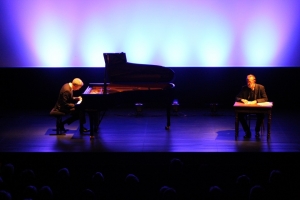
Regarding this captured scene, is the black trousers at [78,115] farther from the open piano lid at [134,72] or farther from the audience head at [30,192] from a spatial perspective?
the audience head at [30,192]

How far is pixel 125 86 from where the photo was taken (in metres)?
10.0

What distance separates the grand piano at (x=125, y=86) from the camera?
916 cm

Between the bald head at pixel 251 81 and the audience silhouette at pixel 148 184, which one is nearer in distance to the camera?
the audience silhouette at pixel 148 184

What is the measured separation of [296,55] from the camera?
11523 millimetres

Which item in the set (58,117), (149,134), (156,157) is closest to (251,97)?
(149,134)

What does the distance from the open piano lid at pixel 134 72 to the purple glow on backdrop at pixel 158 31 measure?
6.02 feet

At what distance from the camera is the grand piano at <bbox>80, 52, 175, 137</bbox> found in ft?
30.0

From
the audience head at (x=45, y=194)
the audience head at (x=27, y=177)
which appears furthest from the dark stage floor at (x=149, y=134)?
the audience head at (x=45, y=194)

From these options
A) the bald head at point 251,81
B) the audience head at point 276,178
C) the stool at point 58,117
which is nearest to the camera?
the audience head at point 276,178

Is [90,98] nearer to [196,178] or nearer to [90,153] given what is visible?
[90,153]

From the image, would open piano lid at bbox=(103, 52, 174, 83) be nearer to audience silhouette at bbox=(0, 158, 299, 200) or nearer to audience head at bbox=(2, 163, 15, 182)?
audience silhouette at bbox=(0, 158, 299, 200)

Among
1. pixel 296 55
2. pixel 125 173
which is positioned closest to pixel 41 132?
pixel 125 173

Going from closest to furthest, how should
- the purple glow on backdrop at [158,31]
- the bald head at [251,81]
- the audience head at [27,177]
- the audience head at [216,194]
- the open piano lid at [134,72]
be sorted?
the audience head at [216,194] → the audience head at [27,177] → the bald head at [251,81] → the open piano lid at [134,72] → the purple glow on backdrop at [158,31]

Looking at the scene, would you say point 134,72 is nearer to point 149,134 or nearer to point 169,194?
point 149,134
